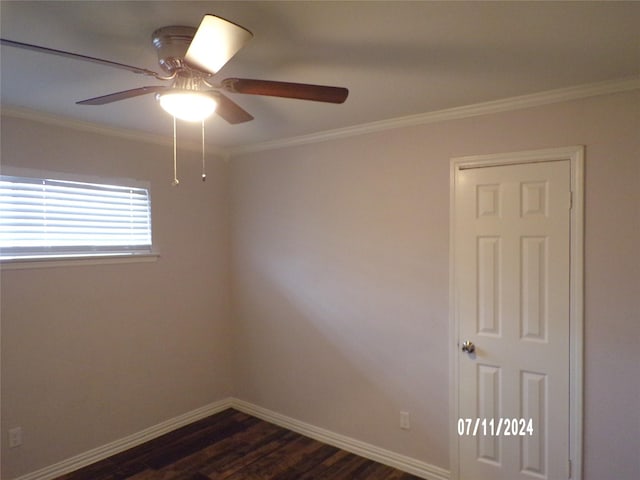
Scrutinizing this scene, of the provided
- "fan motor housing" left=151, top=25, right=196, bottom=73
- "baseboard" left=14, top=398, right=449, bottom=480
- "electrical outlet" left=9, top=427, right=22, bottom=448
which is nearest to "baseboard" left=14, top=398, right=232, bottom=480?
"baseboard" left=14, top=398, right=449, bottom=480

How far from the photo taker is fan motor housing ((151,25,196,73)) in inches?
61.4

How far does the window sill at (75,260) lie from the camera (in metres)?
2.58

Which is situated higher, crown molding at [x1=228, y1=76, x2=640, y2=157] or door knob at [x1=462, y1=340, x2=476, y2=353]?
crown molding at [x1=228, y1=76, x2=640, y2=157]

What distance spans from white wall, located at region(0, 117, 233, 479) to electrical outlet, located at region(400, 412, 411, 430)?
1.78 metres

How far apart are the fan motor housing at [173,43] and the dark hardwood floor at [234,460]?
2.60 metres

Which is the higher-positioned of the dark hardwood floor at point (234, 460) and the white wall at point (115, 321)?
the white wall at point (115, 321)

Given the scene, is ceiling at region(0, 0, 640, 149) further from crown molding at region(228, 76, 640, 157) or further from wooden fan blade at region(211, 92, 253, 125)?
wooden fan blade at region(211, 92, 253, 125)

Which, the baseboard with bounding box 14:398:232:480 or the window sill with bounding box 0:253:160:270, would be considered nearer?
the window sill with bounding box 0:253:160:270

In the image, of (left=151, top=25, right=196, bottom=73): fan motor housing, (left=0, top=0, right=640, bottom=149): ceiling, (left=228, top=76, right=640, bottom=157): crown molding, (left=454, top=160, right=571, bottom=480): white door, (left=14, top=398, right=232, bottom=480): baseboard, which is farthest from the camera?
(left=14, top=398, right=232, bottom=480): baseboard

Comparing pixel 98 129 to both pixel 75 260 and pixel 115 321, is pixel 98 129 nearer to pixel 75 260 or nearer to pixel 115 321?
pixel 75 260

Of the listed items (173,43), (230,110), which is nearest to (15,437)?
(230,110)

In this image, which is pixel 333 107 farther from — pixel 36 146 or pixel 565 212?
pixel 36 146

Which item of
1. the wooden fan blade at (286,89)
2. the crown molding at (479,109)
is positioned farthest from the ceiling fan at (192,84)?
the crown molding at (479,109)
